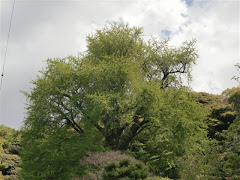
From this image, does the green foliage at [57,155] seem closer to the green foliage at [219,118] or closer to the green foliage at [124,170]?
the green foliage at [124,170]

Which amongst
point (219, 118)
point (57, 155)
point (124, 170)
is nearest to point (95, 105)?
point (57, 155)

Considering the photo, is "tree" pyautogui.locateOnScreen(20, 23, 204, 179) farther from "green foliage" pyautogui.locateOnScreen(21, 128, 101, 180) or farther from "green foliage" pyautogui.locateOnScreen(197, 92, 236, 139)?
"green foliage" pyautogui.locateOnScreen(197, 92, 236, 139)

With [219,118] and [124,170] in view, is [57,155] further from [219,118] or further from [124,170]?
[219,118]

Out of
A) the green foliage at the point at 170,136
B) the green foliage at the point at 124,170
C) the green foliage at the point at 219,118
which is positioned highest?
the green foliage at the point at 219,118

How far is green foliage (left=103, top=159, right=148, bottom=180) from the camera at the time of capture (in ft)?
42.7

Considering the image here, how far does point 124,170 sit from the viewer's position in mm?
13062

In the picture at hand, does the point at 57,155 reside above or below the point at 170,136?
below

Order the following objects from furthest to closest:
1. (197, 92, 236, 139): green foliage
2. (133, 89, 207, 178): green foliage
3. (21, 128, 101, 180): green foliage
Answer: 1. (197, 92, 236, 139): green foliage
2. (133, 89, 207, 178): green foliage
3. (21, 128, 101, 180): green foliage

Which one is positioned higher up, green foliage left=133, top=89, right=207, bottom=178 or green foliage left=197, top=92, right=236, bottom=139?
green foliage left=197, top=92, right=236, bottom=139

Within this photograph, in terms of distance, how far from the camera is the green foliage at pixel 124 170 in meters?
13.0

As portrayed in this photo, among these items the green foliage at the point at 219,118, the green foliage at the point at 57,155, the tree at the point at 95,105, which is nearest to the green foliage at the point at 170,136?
the tree at the point at 95,105

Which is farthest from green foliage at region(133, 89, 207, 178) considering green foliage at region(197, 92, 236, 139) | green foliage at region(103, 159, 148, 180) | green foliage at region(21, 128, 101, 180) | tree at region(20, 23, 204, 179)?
green foliage at region(197, 92, 236, 139)

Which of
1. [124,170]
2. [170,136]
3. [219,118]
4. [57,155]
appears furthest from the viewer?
[219,118]

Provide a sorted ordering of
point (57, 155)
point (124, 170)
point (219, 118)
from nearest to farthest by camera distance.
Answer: point (124, 170) → point (57, 155) → point (219, 118)
